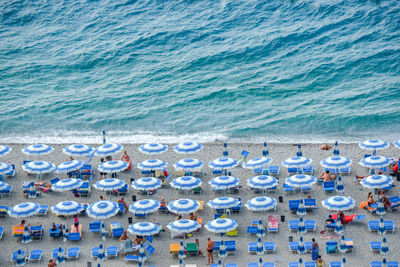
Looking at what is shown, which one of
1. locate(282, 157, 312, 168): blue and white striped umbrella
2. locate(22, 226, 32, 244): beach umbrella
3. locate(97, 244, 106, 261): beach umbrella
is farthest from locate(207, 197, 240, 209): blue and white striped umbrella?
locate(22, 226, 32, 244): beach umbrella

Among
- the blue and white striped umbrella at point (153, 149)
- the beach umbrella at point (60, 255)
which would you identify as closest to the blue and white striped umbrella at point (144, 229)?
the beach umbrella at point (60, 255)

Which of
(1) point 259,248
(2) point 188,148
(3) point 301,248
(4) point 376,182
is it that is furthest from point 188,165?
(4) point 376,182

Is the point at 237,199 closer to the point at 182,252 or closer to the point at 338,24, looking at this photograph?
the point at 182,252

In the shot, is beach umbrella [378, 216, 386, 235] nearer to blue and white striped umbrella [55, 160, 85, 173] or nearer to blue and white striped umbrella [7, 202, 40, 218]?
blue and white striped umbrella [7, 202, 40, 218]

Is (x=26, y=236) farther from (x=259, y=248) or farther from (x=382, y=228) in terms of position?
(x=382, y=228)

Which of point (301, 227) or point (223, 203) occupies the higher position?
point (223, 203)

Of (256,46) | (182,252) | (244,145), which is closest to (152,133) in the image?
(244,145)
